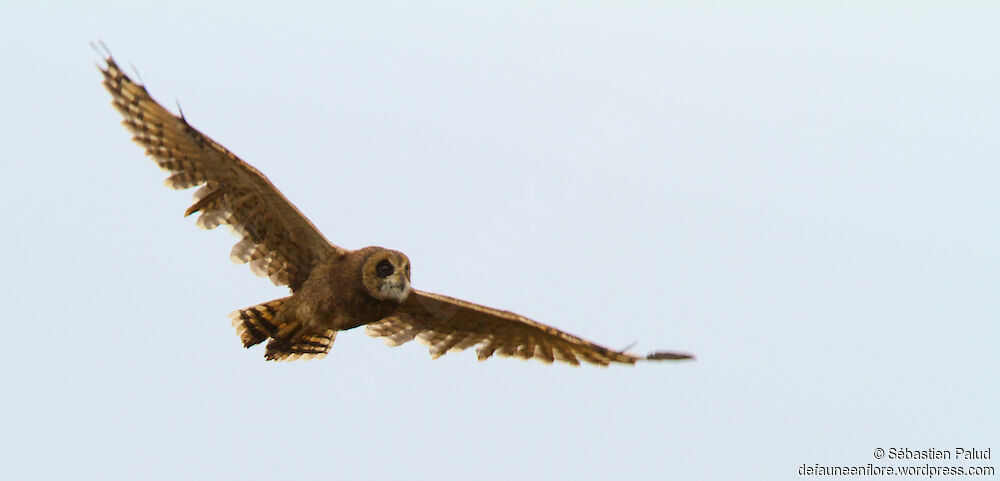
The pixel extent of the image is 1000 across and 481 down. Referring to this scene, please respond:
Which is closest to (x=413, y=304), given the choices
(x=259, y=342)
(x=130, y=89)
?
(x=259, y=342)

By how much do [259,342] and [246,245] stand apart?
45.7 inches

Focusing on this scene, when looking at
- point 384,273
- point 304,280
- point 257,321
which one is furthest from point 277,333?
point 384,273

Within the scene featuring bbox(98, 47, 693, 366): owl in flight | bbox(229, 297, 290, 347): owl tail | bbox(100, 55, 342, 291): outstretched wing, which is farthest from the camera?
bbox(229, 297, 290, 347): owl tail

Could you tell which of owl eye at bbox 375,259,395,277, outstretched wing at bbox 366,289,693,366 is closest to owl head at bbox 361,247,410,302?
owl eye at bbox 375,259,395,277

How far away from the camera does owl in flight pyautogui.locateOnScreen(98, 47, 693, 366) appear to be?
49.8 feet

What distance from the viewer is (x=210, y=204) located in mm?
15477

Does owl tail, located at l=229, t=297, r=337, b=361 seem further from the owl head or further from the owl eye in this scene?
the owl eye

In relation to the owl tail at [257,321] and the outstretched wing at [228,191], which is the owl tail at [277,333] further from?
the outstretched wing at [228,191]

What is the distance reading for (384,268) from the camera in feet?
50.4

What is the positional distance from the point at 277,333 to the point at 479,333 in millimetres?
2470

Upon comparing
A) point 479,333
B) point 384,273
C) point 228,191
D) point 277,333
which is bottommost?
point 277,333

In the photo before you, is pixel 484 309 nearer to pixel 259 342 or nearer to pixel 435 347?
pixel 435 347

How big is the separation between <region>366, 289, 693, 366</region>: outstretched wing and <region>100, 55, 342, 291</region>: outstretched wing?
143 centimetres

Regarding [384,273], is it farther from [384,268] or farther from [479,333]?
[479,333]
